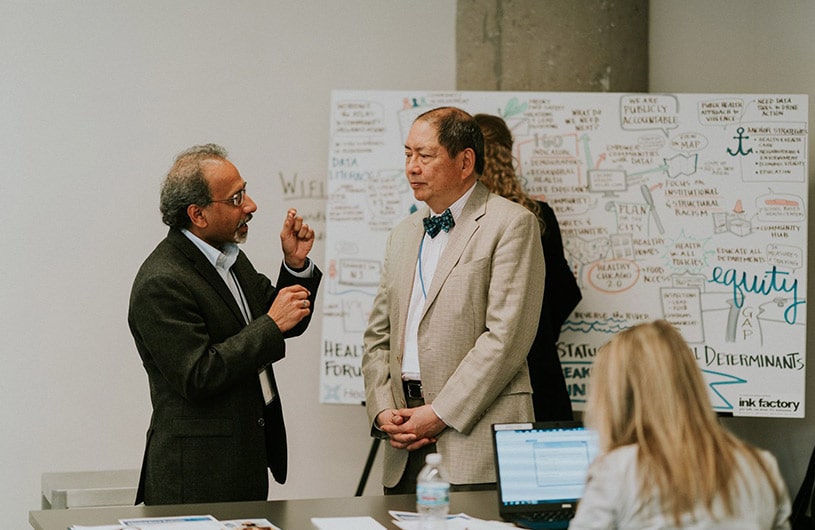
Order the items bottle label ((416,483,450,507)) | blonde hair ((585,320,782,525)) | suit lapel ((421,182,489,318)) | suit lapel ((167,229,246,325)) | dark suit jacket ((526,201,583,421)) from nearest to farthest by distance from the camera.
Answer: blonde hair ((585,320,782,525)), bottle label ((416,483,450,507)), suit lapel ((167,229,246,325)), suit lapel ((421,182,489,318)), dark suit jacket ((526,201,583,421))

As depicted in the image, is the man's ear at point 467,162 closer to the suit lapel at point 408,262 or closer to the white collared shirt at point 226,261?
the suit lapel at point 408,262

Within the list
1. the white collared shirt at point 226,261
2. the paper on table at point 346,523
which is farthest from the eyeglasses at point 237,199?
the paper on table at point 346,523

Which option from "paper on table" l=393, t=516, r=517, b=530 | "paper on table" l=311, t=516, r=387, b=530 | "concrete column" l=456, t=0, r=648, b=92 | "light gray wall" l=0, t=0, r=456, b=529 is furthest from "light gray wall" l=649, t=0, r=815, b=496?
"paper on table" l=311, t=516, r=387, b=530

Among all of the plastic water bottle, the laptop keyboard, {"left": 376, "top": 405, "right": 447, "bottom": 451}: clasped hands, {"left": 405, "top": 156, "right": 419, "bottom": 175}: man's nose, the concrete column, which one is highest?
the concrete column

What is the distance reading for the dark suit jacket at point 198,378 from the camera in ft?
9.77

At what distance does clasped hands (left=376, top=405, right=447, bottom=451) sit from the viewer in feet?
10.7

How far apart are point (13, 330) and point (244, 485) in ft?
6.93

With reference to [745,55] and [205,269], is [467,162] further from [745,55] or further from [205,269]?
[745,55]

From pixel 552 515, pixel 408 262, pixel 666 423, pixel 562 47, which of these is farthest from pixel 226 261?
pixel 562 47

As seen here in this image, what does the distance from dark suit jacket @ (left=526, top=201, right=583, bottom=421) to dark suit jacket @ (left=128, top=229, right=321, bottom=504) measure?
1.24 m

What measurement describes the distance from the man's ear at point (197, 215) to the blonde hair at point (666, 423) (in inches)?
60.0

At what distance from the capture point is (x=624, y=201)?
179 inches

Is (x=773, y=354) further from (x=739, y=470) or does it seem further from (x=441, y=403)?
(x=739, y=470)

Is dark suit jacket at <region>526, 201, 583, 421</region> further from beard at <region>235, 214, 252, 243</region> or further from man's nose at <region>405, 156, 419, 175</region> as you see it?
beard at <region>235, 214, 252, 243</region>
